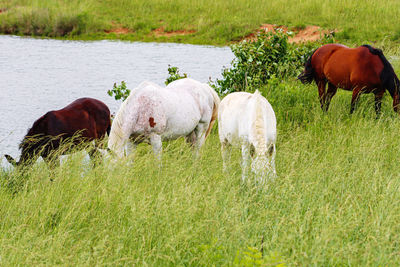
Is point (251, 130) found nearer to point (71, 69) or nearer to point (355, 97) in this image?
point (355, 97)

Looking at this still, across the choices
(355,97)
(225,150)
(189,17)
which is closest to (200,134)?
(225,150)

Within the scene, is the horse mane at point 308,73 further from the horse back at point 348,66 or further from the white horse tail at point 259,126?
the white horse tail at point 259,126

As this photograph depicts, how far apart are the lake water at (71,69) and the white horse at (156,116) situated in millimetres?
3634

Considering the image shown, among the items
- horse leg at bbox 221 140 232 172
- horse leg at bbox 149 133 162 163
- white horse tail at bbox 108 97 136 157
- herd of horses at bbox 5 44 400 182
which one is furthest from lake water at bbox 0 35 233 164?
horse leg at bbox 221 140 232 172

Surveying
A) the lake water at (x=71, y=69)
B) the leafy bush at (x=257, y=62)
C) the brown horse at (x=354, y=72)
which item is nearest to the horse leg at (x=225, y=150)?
the brown horse at (x=354, y=72)

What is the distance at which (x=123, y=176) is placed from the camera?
4.91 metres

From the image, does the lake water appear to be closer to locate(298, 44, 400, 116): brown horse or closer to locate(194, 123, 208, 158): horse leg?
locate(194, 123, 208, 158): horse leg

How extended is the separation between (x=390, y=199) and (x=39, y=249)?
2799mm

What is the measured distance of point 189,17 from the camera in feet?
98.5

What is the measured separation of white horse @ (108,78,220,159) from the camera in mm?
5888

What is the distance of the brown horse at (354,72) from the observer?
7.90m

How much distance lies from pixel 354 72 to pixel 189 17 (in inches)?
897

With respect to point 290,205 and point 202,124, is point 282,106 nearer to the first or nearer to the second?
point 202,124

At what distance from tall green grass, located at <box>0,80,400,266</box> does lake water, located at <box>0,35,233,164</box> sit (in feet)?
15.2
